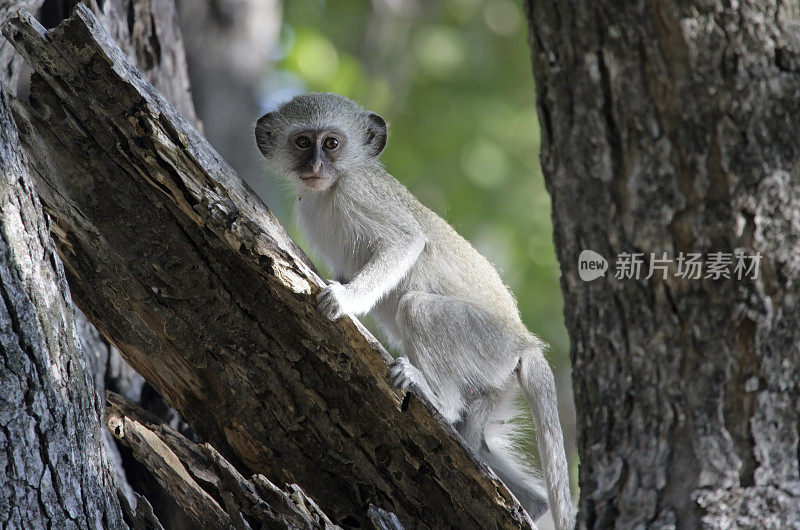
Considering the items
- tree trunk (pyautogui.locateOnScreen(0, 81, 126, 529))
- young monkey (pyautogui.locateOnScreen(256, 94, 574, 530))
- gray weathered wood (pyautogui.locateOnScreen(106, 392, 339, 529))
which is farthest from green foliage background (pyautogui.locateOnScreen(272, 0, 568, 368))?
tree trunk (pyautogui.locateOnScreen(0, 81, 126, 529))

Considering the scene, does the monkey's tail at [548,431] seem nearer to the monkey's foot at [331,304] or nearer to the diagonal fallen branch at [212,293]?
the diagonal fallen branch at [212,293]

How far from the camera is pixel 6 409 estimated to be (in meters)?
2.87

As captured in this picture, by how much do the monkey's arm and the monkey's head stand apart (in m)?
0.82

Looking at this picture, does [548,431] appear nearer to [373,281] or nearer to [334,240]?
[373,281]

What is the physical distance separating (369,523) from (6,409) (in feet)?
6.01

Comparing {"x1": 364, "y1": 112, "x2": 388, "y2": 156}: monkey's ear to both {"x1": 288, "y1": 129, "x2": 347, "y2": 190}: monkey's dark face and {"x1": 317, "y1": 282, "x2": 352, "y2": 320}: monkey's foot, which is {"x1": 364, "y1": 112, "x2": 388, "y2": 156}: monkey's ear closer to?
{"x1": 288, "y1": 129, "x2": 347, "y2": 190}: monkey's dark face

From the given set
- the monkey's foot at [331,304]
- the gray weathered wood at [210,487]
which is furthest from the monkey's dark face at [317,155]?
the gray weathered wood at [210,487]

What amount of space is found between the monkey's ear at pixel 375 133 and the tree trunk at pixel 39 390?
3179 mm

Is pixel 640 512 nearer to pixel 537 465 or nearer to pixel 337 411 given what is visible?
pixel 337 411

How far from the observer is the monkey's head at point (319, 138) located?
565 cm

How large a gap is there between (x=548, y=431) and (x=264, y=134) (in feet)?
10.3

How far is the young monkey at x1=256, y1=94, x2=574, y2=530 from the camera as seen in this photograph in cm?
487

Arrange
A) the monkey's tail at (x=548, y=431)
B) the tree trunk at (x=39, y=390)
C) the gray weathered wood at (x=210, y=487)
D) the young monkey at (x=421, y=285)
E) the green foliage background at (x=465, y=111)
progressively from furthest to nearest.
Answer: the green foliage background at (x=465, y=111), the young monkey at (x=421, y=285), the monkey's tail at (x=548, y=431), the gray weathered wood at (x=210, y=487), the tree trunk at (x=39, y=390)

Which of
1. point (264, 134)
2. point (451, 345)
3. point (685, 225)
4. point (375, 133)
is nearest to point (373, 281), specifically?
point (451, 345)
